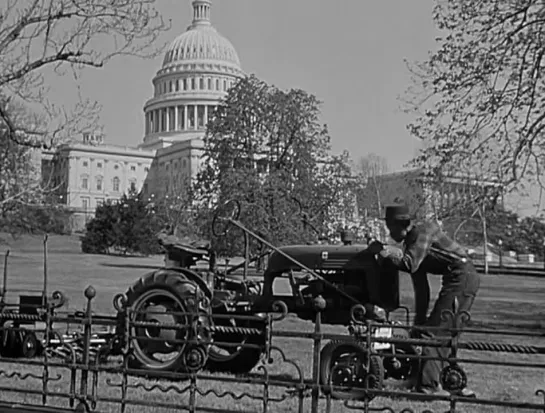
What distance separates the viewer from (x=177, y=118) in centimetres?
12875

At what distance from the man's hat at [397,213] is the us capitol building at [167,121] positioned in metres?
111

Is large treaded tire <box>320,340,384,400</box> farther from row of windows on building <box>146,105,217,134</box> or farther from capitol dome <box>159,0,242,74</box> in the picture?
capitol dome <box>159,0,242,74</box>

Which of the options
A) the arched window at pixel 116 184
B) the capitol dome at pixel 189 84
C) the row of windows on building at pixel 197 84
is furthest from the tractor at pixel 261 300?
the arched window at pixel 116 184

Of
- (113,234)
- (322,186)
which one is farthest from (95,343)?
(113,234)

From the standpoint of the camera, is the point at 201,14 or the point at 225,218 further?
the point at 201,14

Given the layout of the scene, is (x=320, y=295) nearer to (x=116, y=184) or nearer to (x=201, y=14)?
(x=116, y=184)

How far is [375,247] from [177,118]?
12123cm

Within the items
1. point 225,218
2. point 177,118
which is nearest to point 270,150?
point 225,218

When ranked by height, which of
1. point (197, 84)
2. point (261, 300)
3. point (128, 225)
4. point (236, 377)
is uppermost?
point (197, 84)

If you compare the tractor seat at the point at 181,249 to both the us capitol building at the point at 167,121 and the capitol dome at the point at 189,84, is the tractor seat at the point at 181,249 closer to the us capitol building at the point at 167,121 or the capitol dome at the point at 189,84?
the us capitol building at the point at 167,121

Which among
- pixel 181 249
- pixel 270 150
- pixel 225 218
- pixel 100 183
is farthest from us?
pixel 100 183

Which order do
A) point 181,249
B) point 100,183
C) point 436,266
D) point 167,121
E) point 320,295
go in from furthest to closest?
point 167,121
point 100,183
point 181,249
point 320,295
point 436,266

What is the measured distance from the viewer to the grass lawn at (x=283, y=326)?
8.74m

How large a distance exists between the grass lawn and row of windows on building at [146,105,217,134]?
5423 centimetres
